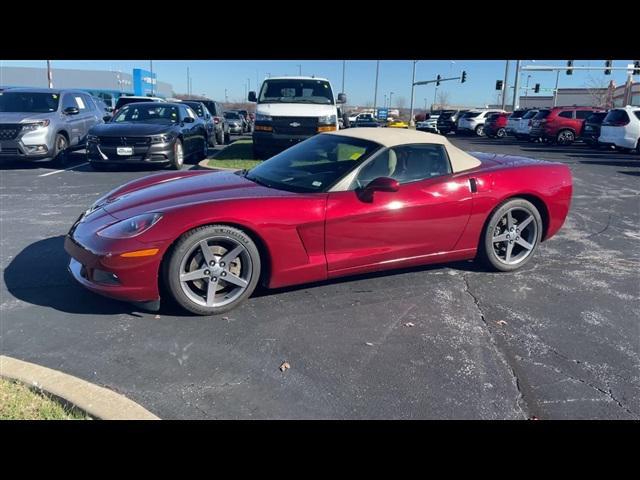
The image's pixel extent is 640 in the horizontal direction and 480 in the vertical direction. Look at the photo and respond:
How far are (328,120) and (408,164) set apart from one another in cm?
742

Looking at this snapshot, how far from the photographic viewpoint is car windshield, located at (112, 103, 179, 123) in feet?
36.0

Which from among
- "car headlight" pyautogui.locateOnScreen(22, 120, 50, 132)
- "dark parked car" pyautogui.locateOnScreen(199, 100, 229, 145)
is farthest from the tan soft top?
"dark parked car" pyautogui.locateOnScreen(199, 100, 229, 145)

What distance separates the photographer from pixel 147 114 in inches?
440

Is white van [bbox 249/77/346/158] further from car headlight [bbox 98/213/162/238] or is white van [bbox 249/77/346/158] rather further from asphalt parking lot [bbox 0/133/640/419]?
car headlight [bbox 98/213/162/238]

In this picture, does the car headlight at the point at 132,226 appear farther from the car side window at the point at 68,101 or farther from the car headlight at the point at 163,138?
the car side window at the point at 68,101

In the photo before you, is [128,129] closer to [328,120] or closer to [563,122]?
[328,120]

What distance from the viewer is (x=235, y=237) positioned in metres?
3.61

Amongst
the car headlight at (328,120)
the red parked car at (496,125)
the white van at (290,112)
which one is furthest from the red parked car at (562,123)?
the car headlight at (328,120)

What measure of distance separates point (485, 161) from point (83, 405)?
4.08 m

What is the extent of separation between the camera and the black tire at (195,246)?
3.48 m

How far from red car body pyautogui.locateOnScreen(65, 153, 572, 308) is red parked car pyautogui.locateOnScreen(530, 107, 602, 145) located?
19861 mm

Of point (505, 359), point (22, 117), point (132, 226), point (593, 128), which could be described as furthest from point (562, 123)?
point (132, 226)
